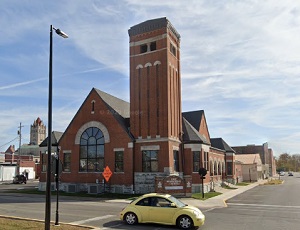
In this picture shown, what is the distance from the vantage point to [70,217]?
18.5 m

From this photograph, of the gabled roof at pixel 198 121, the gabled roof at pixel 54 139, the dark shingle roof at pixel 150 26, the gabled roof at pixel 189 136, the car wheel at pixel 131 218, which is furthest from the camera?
the gabled roof at pixel 198 121

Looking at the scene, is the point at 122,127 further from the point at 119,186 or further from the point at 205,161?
the point at 205,161

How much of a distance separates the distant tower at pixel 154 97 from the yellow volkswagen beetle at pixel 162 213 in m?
17.9

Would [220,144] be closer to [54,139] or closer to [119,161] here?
[119,161]

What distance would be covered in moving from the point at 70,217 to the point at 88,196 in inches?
585

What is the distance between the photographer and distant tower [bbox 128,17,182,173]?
1378 inches

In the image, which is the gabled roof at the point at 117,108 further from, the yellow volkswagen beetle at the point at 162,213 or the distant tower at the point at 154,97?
the yellow volkswagen beetle at the point at 162,213

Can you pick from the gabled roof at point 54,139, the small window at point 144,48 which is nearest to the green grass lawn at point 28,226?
the small window at point 144,48

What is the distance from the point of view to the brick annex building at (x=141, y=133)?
115 feet

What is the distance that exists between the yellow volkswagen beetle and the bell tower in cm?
1879

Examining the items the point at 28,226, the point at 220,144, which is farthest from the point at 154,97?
the point at 220,144

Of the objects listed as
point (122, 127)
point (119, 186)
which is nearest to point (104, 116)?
point (122, 127)

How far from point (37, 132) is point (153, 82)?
13775 centimetres

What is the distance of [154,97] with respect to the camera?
3606cm
